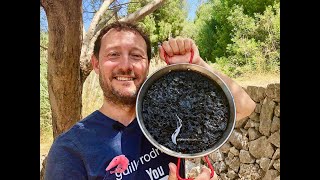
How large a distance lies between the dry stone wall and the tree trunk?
114 centimetres

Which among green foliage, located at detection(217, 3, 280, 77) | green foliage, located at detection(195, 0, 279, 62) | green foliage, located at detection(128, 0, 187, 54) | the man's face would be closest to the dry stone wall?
green foliage, located at detection(217, 3, 280, 77)

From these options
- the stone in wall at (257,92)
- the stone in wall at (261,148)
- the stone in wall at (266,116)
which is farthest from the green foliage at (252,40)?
the stone in wall at (261,148)

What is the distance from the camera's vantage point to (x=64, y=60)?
5.32ft

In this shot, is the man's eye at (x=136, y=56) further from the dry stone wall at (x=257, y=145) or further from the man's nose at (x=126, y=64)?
the dry stone wall at (x=257, y=145)

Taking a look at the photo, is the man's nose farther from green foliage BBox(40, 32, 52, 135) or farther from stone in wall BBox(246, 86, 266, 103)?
stone in wall BBox(246, 86, 266, 103)

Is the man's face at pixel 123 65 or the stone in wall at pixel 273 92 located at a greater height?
the man's face at pixel 123 65

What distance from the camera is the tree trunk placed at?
159 centimetres

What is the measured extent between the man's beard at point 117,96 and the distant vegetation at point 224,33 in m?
0.57

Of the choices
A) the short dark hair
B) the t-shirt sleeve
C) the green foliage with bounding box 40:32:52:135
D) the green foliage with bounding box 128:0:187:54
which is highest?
the green foliage with bounding box 128:0:187:54

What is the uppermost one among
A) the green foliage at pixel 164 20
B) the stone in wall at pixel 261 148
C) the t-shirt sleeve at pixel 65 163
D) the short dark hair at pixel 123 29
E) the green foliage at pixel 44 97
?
the green foliage at pixel 164 20

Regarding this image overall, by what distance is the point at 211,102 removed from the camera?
1.03 m

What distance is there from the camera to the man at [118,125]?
1035 mm

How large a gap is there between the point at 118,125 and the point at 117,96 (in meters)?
0.08
